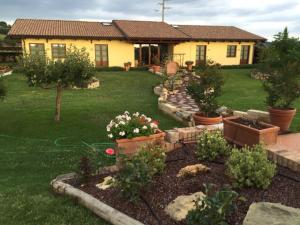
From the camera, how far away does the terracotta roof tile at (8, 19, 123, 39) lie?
23.0 meters

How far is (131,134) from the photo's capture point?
5.17 meters

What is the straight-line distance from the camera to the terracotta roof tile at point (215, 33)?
28422mm

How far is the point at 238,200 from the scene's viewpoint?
3.73 meters

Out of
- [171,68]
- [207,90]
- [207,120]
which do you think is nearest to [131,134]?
[207,120]

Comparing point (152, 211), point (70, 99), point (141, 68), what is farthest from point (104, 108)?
point (141, 68)

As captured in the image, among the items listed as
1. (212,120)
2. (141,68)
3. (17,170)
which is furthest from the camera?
(141,68)

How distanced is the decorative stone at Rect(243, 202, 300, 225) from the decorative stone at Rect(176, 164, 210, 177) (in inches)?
56.4

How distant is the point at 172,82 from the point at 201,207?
1298 centimetres

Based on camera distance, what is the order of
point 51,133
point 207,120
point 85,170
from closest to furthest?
point 85,170 < point 207,120 < point 51,133

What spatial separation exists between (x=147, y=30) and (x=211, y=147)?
23.7 meters

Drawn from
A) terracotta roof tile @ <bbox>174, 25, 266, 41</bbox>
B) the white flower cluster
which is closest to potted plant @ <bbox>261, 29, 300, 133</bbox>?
the white flower cluster

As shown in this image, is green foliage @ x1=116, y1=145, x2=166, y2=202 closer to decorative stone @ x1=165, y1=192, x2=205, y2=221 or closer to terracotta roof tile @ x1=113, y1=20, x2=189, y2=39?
decorative stone @ x1=165, y1=192, x2=205, y2=221

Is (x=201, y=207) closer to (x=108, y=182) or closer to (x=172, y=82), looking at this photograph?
(x=108, y=182)

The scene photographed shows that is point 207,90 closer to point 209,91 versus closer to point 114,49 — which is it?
point 209,91
